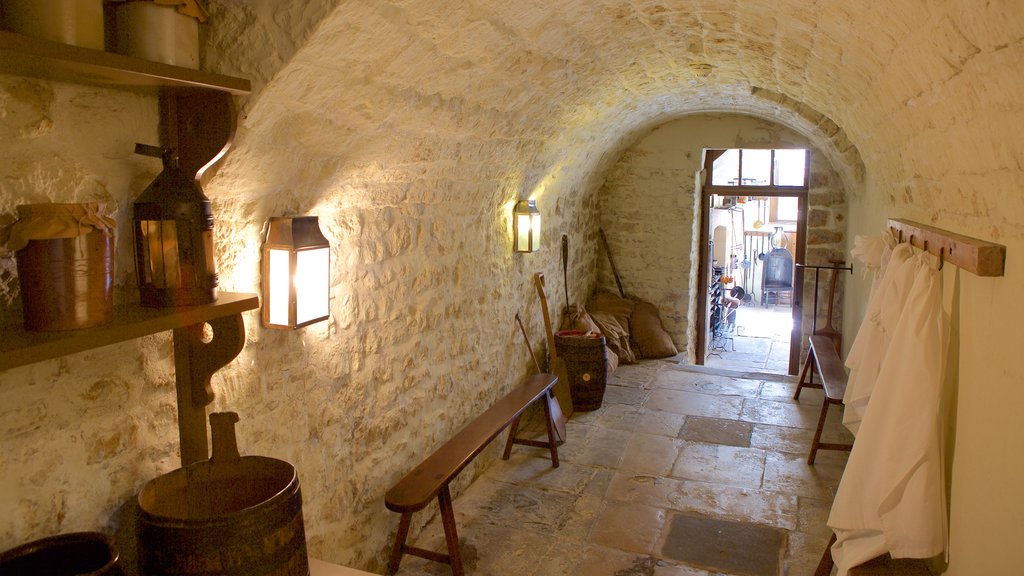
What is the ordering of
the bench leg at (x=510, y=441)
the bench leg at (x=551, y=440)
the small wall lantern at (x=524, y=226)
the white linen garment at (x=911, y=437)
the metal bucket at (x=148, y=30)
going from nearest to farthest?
the metal bucket at (x=148, y=30), the white linen garment at (x=911, y=437), the bench leg at (x=551, y=440), the bench leg at (x=510, y=441), the small wall lantern at (x=524, y=226)

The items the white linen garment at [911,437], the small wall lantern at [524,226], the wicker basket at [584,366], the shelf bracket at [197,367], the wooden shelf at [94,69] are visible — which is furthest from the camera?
the wicker basket at [584,366]

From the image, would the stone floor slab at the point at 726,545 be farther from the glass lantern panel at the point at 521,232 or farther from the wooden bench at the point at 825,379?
the glass lantern panel at the point at 521,232

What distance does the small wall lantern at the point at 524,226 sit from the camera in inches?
174

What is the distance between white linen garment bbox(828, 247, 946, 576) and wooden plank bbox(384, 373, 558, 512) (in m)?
1.56

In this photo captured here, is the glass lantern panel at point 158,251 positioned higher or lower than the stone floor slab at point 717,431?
higher

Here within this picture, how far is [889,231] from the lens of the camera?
325cm

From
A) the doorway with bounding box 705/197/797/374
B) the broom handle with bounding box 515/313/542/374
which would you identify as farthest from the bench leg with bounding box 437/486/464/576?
the doorway with bounding box 705/197/797/374

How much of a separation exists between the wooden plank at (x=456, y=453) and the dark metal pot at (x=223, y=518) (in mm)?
891

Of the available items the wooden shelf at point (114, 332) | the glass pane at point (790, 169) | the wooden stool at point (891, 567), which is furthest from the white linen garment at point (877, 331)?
the glass pane at point (790, 169)

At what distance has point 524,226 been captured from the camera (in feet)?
14.5

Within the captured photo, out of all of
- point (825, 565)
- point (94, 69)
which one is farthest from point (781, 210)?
point (94, 69)

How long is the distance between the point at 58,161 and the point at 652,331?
5.59m

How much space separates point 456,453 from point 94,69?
88.0 inches

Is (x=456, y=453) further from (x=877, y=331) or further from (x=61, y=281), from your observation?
(x=61, y=281)
